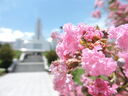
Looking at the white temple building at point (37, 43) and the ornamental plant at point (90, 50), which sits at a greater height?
the white temple building at point (37, 43)

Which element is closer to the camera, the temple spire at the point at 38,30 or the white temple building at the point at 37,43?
the white temple building at the point at 37,43

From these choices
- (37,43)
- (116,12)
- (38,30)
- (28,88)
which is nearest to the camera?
(116,12)

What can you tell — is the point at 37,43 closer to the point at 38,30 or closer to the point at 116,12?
the point at 38,30

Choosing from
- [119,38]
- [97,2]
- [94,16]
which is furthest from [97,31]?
[94,16]

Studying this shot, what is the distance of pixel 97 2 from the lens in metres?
4.68

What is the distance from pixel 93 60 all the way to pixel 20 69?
20.6 metres

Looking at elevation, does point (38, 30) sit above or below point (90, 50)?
above

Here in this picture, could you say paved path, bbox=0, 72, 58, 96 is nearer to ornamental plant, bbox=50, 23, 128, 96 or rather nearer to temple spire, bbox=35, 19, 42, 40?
ornamental plant, bbox=50, 23, 128, 96

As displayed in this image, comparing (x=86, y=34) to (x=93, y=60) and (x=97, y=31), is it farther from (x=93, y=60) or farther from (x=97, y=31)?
(x=93, y=60)

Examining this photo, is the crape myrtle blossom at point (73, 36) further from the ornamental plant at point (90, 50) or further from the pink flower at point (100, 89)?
the pink flower at point (100, 89)

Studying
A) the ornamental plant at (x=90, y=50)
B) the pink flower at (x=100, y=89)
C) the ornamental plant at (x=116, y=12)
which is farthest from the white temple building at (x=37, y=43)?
the pink flower at (x=100, y=89)

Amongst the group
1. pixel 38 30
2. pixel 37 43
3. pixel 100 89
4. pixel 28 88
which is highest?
pixel 38 30

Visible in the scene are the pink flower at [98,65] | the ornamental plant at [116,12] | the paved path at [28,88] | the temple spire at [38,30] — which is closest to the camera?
the pink flower at [98,65]

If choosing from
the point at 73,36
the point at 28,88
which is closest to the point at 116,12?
the point at 73,36
